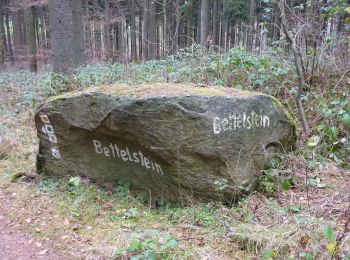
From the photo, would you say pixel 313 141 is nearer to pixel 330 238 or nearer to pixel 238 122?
pixel 238 122

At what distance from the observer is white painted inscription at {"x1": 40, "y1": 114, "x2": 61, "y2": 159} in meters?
4.95

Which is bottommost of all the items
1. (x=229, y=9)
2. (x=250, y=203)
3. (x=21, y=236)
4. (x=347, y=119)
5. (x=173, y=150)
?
(x=21, y=236)

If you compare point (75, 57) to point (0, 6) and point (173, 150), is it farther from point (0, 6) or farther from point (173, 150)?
point (0, 6)

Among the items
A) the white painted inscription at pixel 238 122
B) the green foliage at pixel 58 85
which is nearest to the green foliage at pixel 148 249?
the white painted inscription at pixel 238 122

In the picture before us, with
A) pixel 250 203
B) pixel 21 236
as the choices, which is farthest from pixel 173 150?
pixel 21 236

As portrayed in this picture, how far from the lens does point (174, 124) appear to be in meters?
3.99

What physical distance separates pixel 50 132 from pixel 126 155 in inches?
48.6

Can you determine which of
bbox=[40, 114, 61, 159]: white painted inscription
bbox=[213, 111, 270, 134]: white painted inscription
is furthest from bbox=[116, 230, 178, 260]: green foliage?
bbox=[40, 114, 61, 159]: white painted inscription

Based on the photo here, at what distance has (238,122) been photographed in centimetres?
405

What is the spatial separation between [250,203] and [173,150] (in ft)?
3.55

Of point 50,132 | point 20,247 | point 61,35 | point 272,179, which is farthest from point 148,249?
point 61,35

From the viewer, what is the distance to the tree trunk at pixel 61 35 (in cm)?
918

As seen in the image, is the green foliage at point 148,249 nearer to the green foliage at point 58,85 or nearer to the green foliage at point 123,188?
the green foliage at point 123,188

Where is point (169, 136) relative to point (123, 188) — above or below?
above
